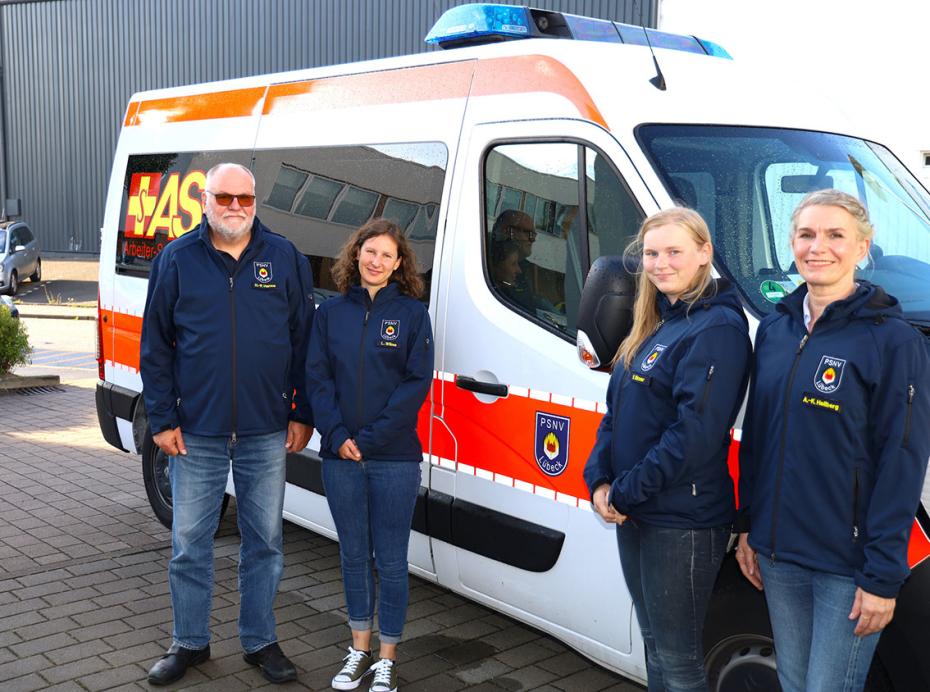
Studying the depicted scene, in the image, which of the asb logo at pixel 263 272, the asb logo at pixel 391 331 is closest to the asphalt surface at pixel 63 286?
the asb logo at pixel 263 272

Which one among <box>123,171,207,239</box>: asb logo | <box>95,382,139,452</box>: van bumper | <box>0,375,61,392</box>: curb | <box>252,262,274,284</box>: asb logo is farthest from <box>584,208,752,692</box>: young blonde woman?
<box>0,375,61,392</box>: curb

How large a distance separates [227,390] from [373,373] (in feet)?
1.86

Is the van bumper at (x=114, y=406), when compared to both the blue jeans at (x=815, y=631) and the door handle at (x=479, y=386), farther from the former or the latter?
the blue jeans at (x=815, y=631)

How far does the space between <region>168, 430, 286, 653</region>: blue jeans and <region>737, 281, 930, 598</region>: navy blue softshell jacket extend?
2.09 m

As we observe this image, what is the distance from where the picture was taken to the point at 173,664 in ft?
13.1

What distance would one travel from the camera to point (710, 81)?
3.79 meters

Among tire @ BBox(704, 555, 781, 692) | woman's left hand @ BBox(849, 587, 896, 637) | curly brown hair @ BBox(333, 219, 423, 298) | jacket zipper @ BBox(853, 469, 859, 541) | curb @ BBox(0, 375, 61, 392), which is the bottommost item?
curb @ BBox(0, 375, 61, 392)

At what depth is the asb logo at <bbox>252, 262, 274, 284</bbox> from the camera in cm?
386

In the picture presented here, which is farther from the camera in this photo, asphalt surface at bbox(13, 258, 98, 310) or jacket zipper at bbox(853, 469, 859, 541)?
asphalt surface at bbox(13, 258, 98, 310)

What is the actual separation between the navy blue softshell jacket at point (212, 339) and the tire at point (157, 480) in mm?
2109

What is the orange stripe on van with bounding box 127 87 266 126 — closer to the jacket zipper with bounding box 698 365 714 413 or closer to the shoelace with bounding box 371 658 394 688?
the shoelace with bounding box 371 658 394 688

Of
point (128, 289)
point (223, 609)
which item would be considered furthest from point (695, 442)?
point (128, 289)

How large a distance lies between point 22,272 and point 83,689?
71.5 ft

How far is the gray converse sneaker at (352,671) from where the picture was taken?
3.89 m
